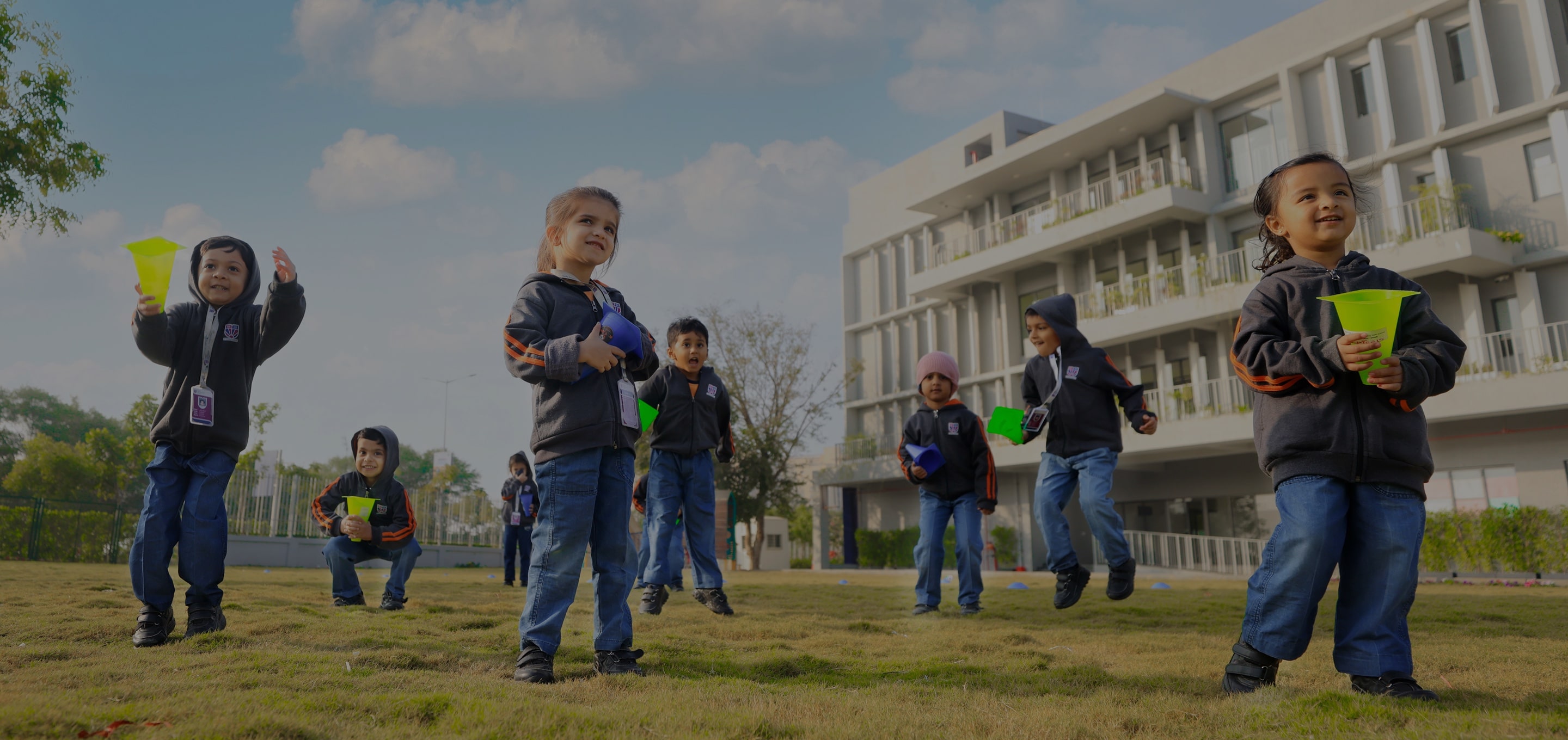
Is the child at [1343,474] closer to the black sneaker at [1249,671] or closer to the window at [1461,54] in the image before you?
the black sneaker at [1249,671]

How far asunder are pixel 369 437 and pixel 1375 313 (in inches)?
236

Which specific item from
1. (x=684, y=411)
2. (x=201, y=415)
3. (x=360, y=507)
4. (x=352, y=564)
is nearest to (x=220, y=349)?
(x=201, y=415)

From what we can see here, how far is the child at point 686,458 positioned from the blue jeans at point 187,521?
250 centimetres

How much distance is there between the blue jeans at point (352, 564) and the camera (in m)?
6.18

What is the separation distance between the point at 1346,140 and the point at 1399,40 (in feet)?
7.56

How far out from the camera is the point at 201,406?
3867mm

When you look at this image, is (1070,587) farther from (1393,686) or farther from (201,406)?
(201,406)

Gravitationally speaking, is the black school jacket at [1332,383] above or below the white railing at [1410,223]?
below

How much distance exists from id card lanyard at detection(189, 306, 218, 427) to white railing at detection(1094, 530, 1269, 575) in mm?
19522

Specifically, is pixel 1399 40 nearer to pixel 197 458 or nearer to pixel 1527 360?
pixel 1527 360

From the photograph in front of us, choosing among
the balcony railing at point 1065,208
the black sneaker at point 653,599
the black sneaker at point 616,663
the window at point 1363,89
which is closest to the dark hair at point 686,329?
the black sneaker at point 653,599

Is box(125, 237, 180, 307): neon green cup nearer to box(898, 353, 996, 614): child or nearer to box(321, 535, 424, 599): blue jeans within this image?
box(321, 535, 424, 599): blue jeans

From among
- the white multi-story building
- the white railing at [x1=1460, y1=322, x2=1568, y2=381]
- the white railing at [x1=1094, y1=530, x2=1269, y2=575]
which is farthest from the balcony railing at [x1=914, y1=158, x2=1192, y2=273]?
the white railing at [x1=1094, y1=530, x2=1269, y2=575]

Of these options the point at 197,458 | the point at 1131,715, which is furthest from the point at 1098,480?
the point at 197,458
